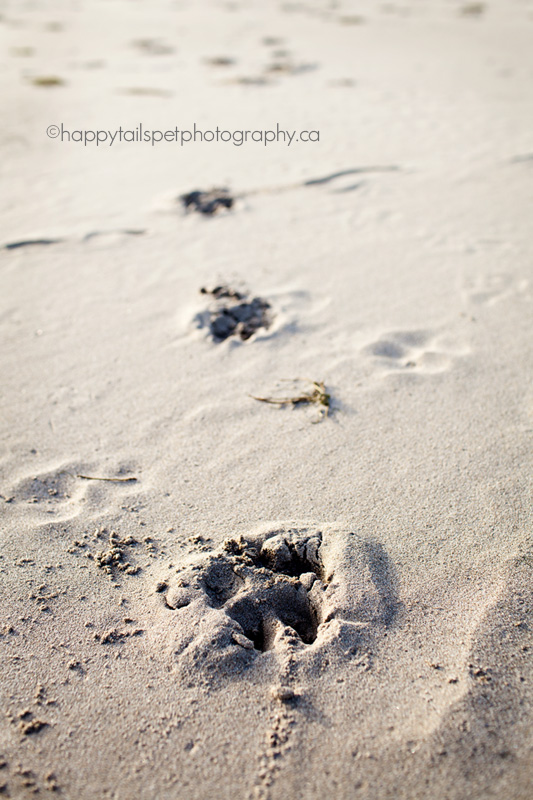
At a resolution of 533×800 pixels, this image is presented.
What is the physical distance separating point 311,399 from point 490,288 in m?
1.28

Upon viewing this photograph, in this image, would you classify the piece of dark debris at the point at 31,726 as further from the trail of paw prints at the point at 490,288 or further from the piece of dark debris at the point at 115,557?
the trail of paw prints at the point at 490,288

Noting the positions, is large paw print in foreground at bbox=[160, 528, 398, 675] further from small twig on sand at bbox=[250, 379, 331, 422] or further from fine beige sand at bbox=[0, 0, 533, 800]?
small twig on sand at bbox=[250, 379, 331, 422]

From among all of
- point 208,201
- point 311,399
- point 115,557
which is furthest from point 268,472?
point 208,201

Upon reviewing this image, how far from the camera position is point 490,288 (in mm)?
2818

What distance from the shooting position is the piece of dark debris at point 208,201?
368cm

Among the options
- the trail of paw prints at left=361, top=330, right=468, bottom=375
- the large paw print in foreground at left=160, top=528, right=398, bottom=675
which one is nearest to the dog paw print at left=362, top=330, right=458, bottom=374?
the trail of paw prints at left=361, top=330, right=468, bottom=375

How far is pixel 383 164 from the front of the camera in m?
4.24

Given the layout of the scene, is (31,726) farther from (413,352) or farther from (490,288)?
(490,288)

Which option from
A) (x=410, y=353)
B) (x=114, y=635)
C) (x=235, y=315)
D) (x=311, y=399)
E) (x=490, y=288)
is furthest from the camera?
(x=490, y=288)

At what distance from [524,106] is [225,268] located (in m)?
4.04

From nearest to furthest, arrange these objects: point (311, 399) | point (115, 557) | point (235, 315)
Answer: point (115, 557)
point (311, 399)
point (235, 315)

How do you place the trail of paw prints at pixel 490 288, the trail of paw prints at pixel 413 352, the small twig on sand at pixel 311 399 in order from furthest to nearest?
1. the trail of paw prints at pixel 490 288
2. the trail of paw prints at pixel 413 352
3. the small twig on sand at pixel 311 399

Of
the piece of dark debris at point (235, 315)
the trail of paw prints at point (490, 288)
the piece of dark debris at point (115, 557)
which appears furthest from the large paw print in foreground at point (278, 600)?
the trail of paw prints at point (490, 288)

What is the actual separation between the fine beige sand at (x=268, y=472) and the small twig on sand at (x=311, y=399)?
13mm
